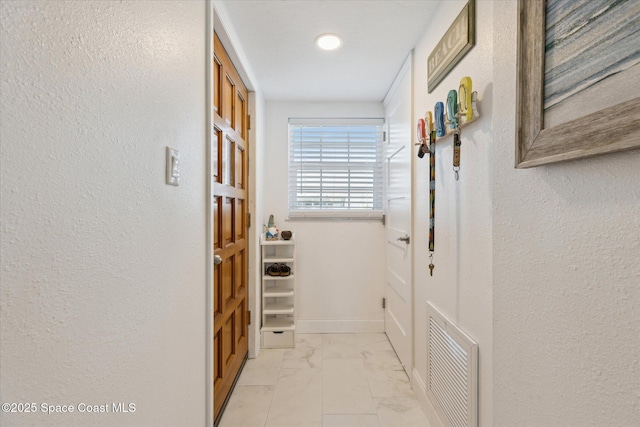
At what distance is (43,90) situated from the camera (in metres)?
0.52

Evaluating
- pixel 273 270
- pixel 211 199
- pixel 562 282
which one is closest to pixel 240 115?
pixel 211 199

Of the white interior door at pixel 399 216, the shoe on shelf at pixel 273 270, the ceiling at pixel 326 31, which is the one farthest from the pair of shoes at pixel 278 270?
the ceiling at pixel 326 31

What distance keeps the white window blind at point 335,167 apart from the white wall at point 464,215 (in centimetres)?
104

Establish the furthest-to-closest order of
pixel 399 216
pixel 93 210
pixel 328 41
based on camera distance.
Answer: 1. pixel 399 216
2. pixel 328 41
3. pixel 93 210

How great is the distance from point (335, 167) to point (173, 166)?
79.2 inches

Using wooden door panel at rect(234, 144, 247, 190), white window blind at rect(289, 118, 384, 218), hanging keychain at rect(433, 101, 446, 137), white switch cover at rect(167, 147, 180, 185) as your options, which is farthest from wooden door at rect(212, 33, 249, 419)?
hanging keychain at rect(433, 101, 446, 137)

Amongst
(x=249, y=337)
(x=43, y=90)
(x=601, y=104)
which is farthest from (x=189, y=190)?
(x=249, y=337)

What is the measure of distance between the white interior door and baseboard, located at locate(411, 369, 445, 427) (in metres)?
0.11

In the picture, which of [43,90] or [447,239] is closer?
[43,90]

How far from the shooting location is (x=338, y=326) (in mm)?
2863

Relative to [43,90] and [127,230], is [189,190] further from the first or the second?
[43,90]

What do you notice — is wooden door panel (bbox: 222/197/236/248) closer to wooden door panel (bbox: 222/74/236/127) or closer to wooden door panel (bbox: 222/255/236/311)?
wooden door panel (bbox: 222/255/236/311)

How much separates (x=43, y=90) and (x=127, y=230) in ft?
1.14

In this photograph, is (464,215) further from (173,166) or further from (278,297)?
(278,297)
